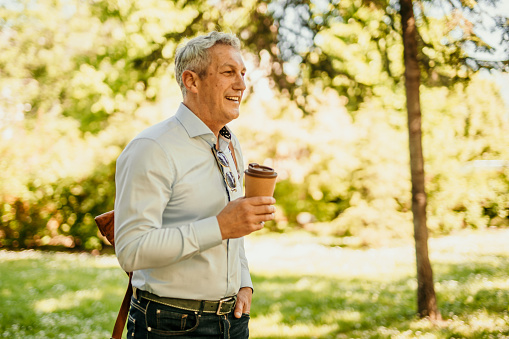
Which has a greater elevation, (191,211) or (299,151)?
(299,151)

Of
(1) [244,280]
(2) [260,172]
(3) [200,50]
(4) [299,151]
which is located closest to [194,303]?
(1) [244,280]

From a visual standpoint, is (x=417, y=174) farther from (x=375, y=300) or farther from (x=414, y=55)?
(x=375, y=300)

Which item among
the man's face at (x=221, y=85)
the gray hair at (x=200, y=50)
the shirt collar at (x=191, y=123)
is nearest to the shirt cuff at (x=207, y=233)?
the shirt collar at (x=191, y=123)

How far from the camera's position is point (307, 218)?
18.4 meters

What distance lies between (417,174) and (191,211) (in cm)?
442

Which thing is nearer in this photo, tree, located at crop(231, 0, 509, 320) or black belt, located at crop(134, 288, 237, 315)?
black belt, located at crop(134, 288, 237, 315)

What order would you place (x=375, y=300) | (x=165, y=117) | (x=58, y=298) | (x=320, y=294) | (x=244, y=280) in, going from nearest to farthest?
(x=244, y=280) → (x=375, y=300) → (x=58, y=298) → (x=320, y=294) → (x=165, y=117)

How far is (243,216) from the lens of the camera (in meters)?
1.70

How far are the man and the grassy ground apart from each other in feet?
12.0

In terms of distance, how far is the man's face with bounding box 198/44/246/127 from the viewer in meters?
2.02

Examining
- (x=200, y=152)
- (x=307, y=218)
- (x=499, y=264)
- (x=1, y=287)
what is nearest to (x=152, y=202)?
(x=200, y=152)

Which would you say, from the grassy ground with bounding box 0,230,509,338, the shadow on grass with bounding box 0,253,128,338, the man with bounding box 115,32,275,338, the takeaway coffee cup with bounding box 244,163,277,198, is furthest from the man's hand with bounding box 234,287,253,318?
the shadow on grass with bounding box 0,253,128,338

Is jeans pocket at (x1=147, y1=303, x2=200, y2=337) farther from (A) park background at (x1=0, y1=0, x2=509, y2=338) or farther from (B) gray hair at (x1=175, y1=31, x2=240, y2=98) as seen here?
(A) park background at (x1=0, y1=0, x2=509, y2=338)

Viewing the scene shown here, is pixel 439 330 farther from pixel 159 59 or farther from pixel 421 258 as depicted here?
pixel 159 59
